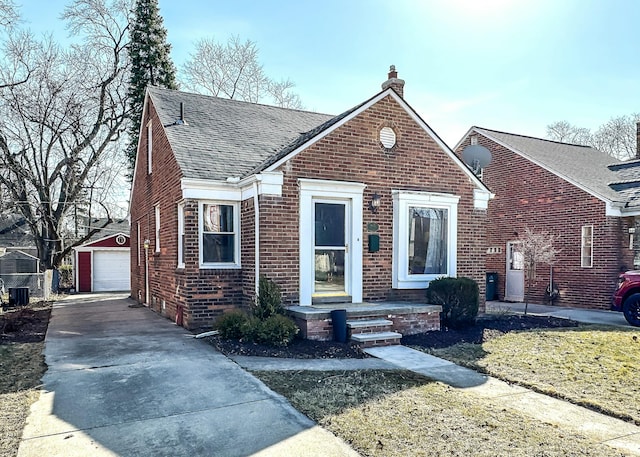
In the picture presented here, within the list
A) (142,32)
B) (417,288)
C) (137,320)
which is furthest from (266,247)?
(142,32)

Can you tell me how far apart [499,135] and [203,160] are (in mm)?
12287

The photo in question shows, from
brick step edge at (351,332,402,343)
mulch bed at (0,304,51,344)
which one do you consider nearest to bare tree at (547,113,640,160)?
brick step edge at (351,332,402,343)

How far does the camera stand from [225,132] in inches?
467

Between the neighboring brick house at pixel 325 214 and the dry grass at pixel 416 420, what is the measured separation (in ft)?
11.8

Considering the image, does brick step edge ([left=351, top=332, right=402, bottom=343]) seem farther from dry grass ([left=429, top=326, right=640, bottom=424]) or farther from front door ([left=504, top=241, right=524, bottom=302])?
front door ([left=504, top=241, right=524, bottom=302])

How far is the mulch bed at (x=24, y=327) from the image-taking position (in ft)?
29.2

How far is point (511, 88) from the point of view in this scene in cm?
1327

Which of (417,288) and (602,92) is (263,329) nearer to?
(417,288)

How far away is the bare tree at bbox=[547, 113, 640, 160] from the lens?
3728 centimetres

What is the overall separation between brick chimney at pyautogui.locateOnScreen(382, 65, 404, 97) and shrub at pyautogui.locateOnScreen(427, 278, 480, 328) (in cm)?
442

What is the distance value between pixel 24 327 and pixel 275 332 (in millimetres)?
6617

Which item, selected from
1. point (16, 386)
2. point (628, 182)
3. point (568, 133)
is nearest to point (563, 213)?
point (628, 182)

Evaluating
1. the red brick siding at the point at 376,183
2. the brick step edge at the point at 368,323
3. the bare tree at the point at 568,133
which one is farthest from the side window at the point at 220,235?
the bare tree at the point at 568,133

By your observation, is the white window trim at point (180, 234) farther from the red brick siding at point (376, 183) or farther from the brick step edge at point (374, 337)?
the brick step edge at point (374, 337)
